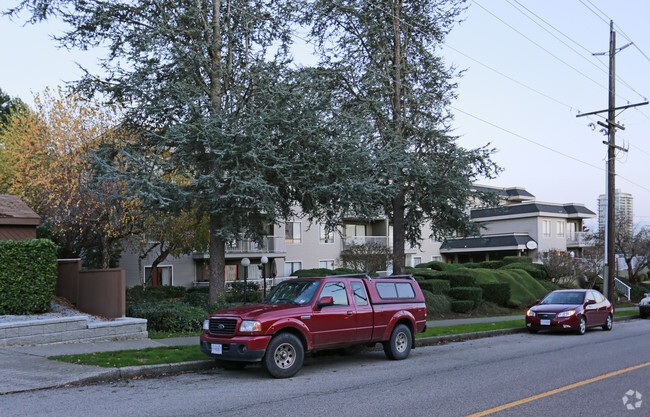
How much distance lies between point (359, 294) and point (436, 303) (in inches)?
547

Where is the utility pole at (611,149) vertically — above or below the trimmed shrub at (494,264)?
above

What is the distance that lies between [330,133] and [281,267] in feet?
79.0

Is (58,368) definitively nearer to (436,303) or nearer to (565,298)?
(565,298)

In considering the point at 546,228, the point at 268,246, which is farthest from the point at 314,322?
the point at 546,228

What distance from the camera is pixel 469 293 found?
26.3 metres

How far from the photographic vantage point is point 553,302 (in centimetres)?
1928

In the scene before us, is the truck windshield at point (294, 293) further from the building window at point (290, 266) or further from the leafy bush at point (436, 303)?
the building window at point (290, 266)

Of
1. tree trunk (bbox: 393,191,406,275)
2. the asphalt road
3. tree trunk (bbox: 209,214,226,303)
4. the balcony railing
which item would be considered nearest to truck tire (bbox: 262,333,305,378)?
the asphalt road

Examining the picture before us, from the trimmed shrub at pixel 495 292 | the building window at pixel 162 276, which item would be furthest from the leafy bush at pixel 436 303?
the building window at pixel 162 276

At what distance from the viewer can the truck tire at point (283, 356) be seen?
32.1ft

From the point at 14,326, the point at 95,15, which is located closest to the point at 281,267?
the point at 95,15

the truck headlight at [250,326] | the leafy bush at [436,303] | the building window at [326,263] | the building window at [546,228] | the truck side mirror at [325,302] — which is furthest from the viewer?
the building window at [546,228]

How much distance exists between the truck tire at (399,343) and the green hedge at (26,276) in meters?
8.36

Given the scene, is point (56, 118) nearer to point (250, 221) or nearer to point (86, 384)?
point (250, 221)
